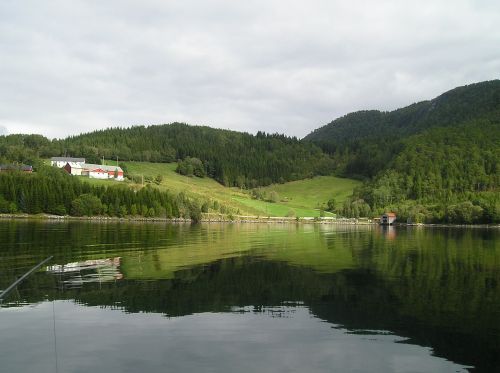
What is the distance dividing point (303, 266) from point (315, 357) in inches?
963

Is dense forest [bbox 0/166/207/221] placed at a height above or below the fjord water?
above

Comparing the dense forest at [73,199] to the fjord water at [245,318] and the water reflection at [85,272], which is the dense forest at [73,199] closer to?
the water reflection at [85,272]

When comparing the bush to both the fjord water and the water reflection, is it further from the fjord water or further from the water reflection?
the fjord water

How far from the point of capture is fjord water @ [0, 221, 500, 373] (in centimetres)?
1703

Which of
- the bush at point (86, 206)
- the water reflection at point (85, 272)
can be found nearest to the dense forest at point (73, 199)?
the bush at point (86, 206)

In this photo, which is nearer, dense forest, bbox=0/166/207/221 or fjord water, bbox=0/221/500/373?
fjord water, bbox=0/221/500/373

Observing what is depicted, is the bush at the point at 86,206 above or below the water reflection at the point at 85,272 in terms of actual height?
above

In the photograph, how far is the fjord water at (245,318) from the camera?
55.9 feet

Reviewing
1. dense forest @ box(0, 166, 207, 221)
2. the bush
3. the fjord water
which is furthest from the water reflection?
dense forest @ box(0, 166, 207, 221)

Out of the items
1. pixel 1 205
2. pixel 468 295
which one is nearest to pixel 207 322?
pixel 468 295

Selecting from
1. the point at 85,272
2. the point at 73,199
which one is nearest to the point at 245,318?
the point at 85,272

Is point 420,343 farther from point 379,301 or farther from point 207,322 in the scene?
point 207,322

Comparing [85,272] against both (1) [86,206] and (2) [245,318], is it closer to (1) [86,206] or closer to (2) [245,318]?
(2) [245,318]

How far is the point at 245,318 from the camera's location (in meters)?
22.9
